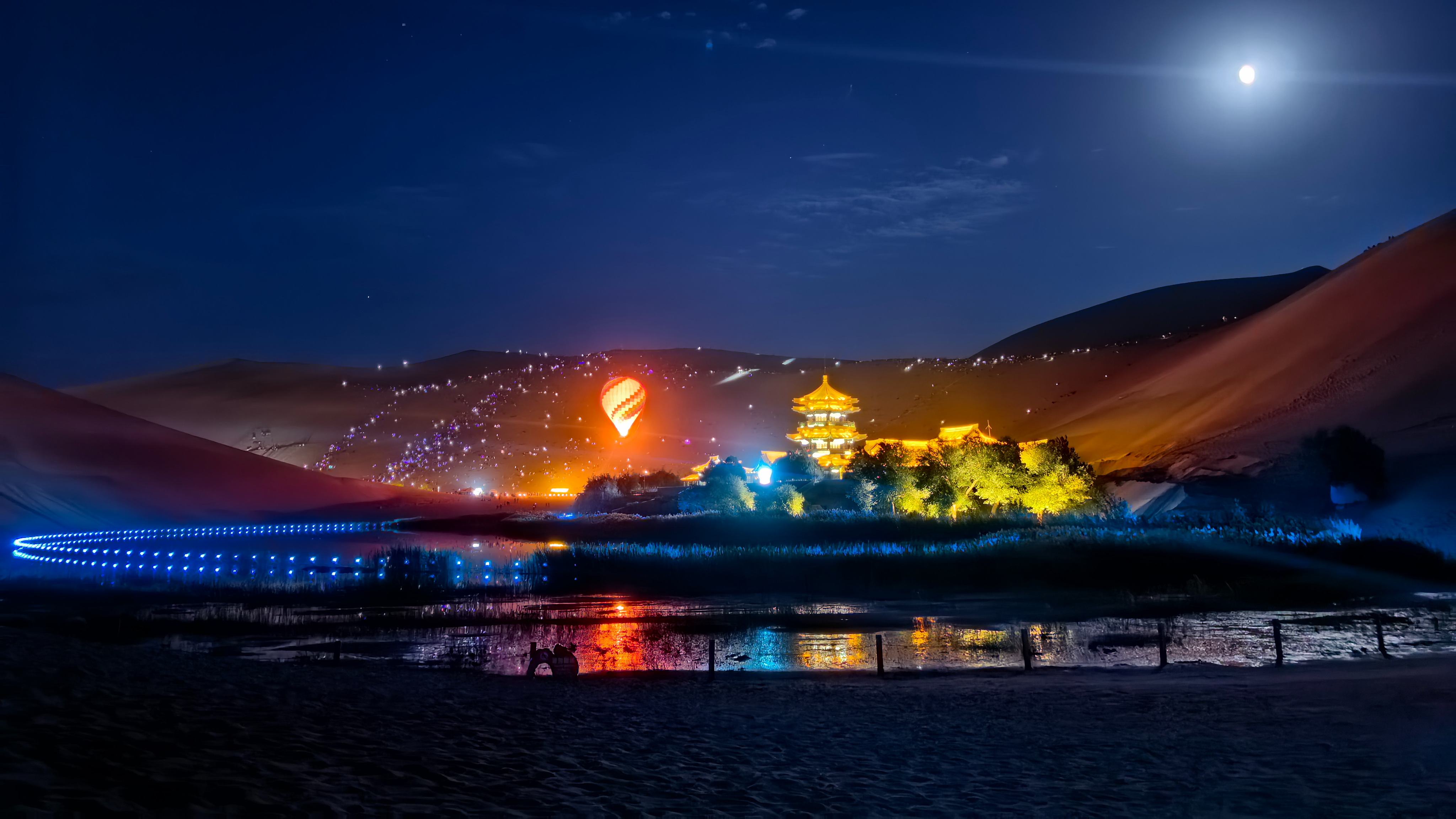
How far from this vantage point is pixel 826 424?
90.6 m

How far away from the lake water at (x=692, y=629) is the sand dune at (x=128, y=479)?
3740 centimetres

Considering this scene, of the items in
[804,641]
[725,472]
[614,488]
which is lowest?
[804,641]

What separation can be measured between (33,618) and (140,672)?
14.6m

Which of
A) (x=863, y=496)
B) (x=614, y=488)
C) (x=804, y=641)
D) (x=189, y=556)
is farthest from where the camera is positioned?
(x=614, y=488)

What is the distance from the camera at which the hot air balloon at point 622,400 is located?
104875 mm

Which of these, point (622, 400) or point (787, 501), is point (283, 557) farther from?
point (622, 400)

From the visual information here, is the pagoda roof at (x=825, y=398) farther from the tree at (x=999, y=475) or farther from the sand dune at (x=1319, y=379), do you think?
the tree at (x=999, y=475)

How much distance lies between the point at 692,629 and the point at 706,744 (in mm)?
15465

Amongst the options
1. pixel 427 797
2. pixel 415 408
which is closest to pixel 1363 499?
pixel 427 797

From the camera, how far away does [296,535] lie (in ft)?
235

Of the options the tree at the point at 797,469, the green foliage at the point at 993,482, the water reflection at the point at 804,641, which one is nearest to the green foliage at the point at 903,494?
the green foliage at the point at 993,482

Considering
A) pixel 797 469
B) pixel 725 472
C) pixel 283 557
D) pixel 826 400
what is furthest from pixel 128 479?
pixel 826 400

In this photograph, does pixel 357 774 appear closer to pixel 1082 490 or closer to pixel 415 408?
pixel 1082 490

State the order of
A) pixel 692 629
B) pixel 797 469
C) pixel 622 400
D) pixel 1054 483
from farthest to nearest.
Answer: pixel 622 400 < pixel 797 469 < pixel 1054 483 < pixel 692 629
